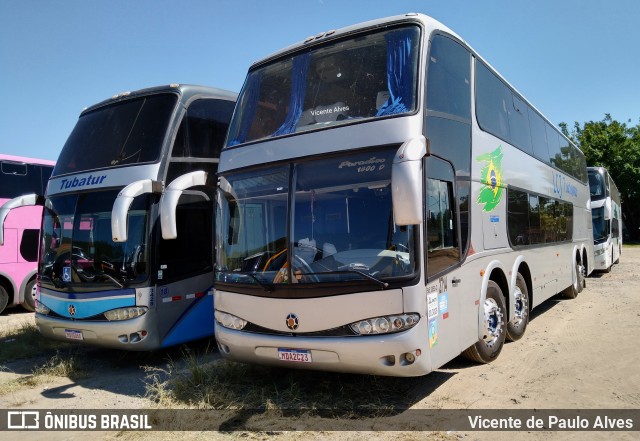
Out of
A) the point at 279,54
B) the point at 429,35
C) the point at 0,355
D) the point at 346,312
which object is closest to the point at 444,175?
the point at 429,35

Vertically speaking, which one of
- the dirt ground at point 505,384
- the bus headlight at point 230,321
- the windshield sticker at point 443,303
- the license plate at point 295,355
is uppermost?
the windshield sticker at point 443,303

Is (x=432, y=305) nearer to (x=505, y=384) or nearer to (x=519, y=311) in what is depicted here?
(x=505, y=384)

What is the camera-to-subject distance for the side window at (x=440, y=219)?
5.00m

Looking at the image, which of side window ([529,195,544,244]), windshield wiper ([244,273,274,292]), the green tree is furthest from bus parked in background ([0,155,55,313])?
the green tree

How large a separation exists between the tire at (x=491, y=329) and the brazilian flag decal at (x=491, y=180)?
1084 millimetres

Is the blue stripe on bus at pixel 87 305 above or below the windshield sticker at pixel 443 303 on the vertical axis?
below

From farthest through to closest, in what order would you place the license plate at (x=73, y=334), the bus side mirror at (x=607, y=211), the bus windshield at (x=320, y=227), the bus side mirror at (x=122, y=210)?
the bus side mirror at (x=607, y=211)
the license plate at (x=73, y=334)
the bus side mirror at (x=122, y=210)
the bus windshield at (x=320, y=227)

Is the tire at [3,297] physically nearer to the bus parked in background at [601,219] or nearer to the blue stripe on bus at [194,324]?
the blue stripe on bus at [194,324]

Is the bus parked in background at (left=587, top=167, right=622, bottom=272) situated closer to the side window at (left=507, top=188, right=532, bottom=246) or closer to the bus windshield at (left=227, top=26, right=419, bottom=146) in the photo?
the side window at (left=507, top=188, right=532, bottom=246)

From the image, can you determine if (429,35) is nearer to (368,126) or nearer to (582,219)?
(368,126)

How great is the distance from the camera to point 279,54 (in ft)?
20.9

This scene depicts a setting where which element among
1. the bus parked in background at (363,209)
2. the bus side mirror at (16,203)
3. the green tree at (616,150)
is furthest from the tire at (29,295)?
the green tree at (616,150)

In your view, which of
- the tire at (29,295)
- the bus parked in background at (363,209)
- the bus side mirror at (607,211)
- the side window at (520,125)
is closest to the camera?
the bus parked in background at (363,209)

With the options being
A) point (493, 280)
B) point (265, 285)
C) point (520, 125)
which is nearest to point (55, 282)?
point (265, 285)
